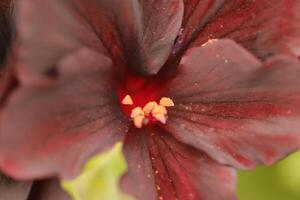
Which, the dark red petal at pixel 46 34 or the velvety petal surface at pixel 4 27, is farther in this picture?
the velvety petal surface at pixel 4 27

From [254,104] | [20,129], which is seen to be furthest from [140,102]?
[20,129]

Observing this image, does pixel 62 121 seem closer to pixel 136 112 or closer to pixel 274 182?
pixel 136 112

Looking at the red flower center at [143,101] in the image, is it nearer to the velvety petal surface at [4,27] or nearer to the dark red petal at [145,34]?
the dark red petal at [145,34]

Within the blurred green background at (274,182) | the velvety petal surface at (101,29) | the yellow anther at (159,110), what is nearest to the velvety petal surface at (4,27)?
the velvety petal surface at (101,29)

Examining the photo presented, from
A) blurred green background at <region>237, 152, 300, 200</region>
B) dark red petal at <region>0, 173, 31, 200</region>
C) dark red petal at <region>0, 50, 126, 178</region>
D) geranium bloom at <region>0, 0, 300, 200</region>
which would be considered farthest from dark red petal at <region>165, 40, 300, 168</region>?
blurred green background at <region>237, 152, 300, 200</region>

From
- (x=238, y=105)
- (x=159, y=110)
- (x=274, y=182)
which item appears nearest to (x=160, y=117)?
(x=159, y=110)

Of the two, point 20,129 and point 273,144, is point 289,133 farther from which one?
point 20,129
